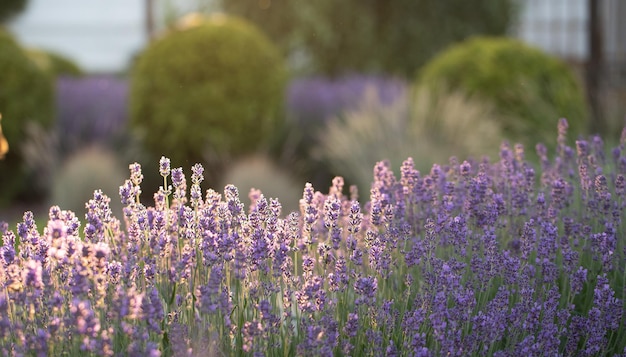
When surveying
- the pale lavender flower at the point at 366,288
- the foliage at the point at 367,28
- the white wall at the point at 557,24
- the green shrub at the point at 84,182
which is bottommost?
the pale lavender flower at the point at 366,288

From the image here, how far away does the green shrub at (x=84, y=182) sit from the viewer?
693 cm

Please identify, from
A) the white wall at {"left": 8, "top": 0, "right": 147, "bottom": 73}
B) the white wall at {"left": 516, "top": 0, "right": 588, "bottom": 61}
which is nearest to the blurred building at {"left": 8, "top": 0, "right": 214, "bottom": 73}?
the white wall at {"left": 8, "top": 0, "right": 147, "bottom": 73}

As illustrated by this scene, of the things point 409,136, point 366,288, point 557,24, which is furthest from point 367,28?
point 366,288

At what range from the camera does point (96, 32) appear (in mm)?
20188

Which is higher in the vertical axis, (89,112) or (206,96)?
(89,112)

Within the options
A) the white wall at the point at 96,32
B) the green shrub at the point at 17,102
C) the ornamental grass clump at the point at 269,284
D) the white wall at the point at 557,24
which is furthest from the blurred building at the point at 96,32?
the ornamental grass clump at the point at 269,284

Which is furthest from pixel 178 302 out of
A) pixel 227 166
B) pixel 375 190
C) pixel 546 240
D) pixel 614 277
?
pixel 227 166

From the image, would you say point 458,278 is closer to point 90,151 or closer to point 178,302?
Answer: point 178,302

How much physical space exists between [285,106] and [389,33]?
316 centimetres

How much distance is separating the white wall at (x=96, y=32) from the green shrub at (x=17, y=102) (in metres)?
11.7

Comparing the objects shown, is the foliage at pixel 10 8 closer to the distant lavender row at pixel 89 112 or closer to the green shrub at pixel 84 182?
the distant lavender row at pixel 89 112

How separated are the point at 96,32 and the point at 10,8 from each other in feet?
6.63

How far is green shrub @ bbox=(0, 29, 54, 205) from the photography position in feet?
26.3

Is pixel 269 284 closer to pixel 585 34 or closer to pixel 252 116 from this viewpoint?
pixel 252 116
